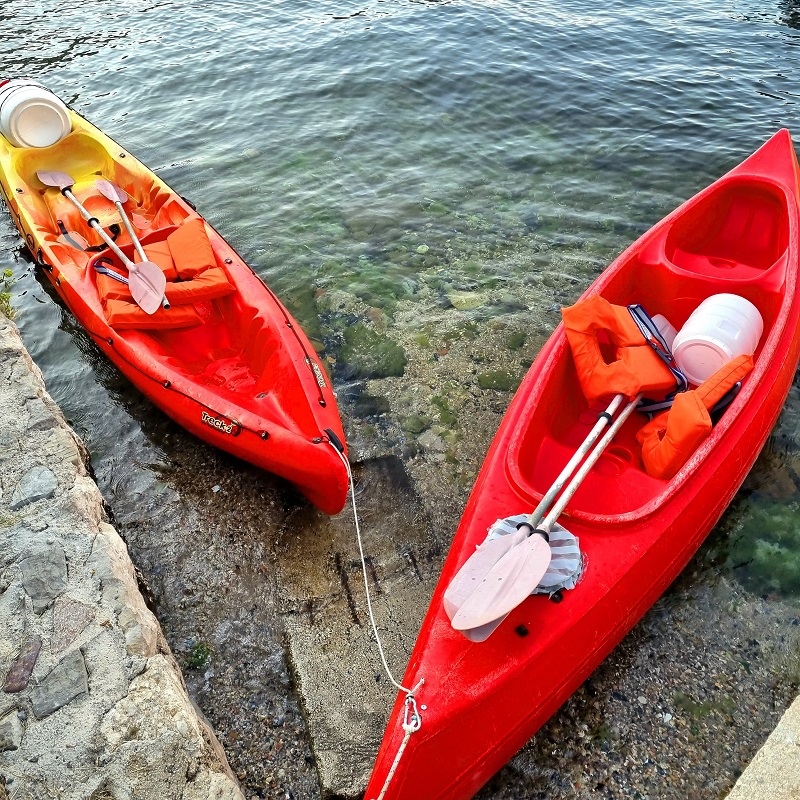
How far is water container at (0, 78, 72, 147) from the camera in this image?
23.0 feet

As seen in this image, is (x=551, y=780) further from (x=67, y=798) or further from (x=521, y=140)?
(x=521, y=140)

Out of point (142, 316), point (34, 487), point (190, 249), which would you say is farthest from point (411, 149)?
point (34, 487)

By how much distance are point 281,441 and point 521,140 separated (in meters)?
6.21

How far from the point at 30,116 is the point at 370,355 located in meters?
4.81

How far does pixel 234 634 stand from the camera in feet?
12.9

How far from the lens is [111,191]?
21.8ft

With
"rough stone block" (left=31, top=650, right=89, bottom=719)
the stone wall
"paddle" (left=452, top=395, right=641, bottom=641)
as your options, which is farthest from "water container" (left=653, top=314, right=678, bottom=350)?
"rough stone block" (left=31, top=650, right=89, bottom=719)

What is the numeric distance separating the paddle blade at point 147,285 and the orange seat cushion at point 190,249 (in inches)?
10.8

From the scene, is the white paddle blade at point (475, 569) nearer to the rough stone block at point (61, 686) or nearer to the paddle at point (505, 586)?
the paddle at point (505, 586)

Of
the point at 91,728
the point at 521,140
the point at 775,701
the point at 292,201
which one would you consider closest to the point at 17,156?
the point at 292,201

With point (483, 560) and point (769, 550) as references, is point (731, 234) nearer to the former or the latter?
point (769, 550)

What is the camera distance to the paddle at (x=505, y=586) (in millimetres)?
2916

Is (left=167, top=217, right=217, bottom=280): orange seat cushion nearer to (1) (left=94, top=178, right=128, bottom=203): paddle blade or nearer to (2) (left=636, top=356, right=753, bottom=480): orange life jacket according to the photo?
(1) (left=94, top=178, right=128, bottom=203): paddle blade

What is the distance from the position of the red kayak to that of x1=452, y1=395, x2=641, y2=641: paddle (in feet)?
0.73
